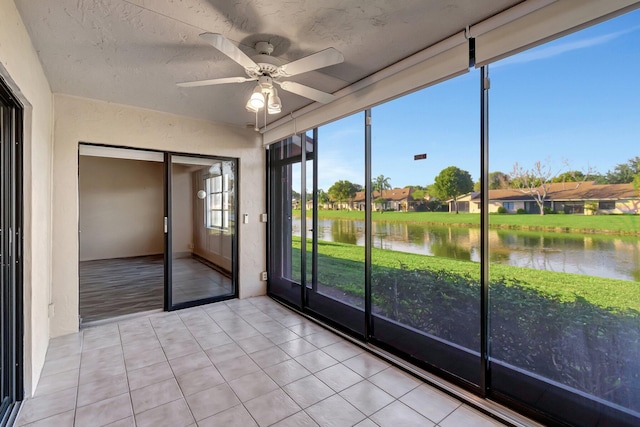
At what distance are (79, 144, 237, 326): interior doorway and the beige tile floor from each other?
3.18ft

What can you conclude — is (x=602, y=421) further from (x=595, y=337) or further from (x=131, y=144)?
(x=131, y=144)

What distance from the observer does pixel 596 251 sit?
1.68m

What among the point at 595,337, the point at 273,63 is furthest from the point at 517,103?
the point at 273,63

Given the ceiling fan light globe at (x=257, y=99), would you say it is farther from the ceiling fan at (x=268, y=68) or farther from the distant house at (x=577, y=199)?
the distant house at (x=577, y=199)

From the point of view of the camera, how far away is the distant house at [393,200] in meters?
2.66

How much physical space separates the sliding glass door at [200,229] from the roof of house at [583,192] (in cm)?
352

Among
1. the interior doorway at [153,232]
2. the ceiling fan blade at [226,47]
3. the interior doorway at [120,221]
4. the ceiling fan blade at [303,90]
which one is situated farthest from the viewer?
the interior doorway at [120,221]

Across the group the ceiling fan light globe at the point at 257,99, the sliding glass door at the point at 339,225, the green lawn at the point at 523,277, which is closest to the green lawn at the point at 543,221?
the green lawn at the point at 523,277

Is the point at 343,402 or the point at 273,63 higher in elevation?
the point at 273,63

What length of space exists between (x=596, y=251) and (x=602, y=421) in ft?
3.23

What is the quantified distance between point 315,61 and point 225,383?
2435 mm

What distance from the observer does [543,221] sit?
1.87 m

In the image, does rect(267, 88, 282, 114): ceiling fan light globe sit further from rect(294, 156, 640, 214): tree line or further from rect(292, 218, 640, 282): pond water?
rect(292, 218, 640, 282): pond water

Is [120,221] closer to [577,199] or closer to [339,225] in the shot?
[339,225]
